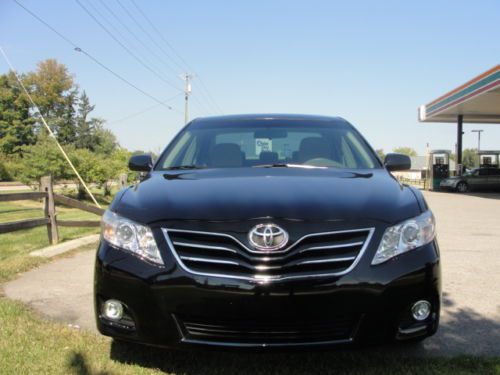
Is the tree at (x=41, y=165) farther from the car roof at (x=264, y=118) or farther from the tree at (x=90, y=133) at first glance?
the tree at (x=90, y=133)

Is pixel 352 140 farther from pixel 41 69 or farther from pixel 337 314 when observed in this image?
pixel 41 69

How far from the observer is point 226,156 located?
393cm

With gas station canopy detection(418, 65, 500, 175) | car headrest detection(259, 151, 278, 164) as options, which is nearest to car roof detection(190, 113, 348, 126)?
car headrest detection(259, 151, 278, 164)

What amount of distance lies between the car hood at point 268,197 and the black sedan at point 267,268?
10 millimetres

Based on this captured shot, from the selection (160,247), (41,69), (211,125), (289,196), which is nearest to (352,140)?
(211,125)

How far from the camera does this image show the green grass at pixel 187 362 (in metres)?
2.95

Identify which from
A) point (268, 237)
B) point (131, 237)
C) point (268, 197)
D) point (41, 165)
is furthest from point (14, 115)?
point (268, 237)

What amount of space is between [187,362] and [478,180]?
29.1m

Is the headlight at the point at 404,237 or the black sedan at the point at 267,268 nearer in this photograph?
the black sedan at the point at 267,268

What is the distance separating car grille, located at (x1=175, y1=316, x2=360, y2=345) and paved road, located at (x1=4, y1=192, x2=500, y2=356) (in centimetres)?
100

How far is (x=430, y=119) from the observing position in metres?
33.8

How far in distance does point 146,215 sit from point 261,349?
918 mm

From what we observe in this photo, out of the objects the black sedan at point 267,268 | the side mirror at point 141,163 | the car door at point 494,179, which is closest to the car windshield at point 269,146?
the side mirror at point 141,163

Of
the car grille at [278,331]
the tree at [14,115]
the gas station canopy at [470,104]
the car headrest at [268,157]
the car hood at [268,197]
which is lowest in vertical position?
the car grille at [278,331]
